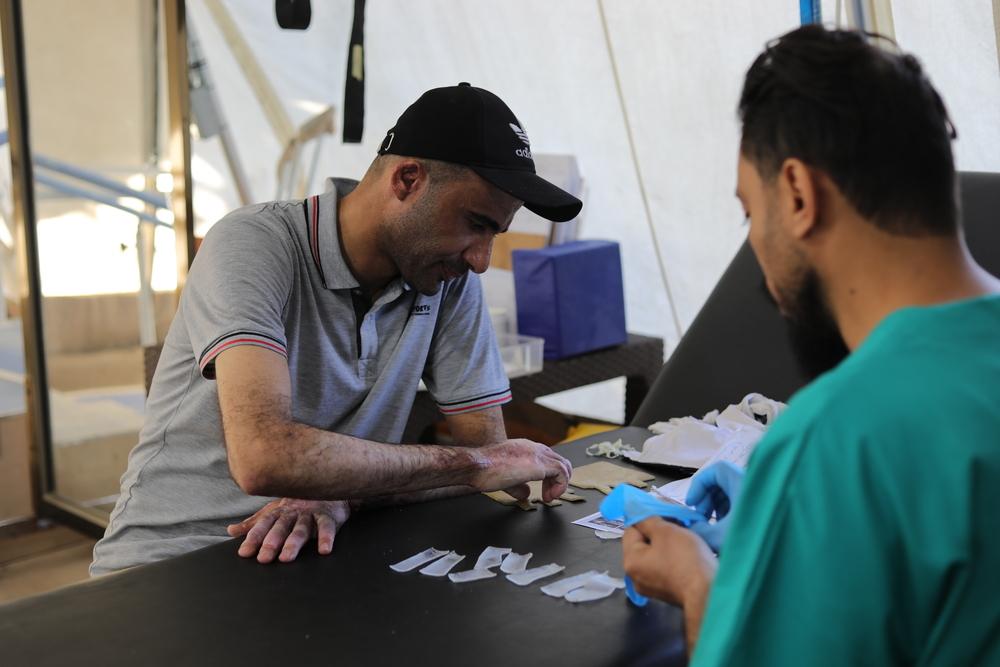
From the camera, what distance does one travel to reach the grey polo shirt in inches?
57.8

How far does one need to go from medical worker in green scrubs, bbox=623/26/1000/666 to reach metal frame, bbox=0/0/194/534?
2429 millimetres

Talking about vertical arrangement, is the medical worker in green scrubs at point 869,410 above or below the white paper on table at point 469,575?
above

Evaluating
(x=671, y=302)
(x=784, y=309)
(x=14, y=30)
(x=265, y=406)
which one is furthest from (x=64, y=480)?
(x=784, y=309)

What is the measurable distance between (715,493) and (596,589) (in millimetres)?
182

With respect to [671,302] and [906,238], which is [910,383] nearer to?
[906,238]

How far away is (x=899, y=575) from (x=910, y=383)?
0.13m

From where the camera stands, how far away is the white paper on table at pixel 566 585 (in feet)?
3.73

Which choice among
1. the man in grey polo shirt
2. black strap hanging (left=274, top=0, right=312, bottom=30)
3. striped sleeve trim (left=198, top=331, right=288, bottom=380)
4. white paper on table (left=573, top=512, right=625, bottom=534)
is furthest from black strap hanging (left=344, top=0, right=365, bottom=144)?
white paper on table (left=573, top=512, right=625, bottom=534)

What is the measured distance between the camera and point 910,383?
2.22 ft

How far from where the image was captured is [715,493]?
1196mm

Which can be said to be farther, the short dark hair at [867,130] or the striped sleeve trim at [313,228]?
the striped sleeve trim at [313,228]

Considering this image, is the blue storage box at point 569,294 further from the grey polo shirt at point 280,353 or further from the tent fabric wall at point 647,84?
the grey polo shirt at point 280,353

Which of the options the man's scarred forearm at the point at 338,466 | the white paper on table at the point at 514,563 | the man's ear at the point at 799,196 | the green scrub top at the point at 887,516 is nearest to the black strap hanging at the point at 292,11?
the man's scarred forearm at the point at 338,466

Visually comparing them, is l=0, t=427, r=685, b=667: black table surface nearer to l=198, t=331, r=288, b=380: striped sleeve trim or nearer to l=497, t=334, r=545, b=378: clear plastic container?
l=198, t=331, r=288, b=380: striped sleeve trim
